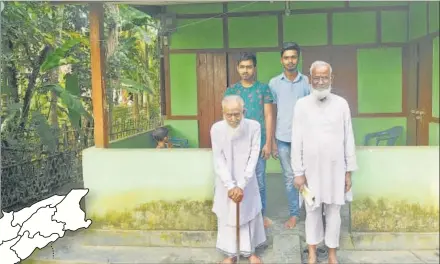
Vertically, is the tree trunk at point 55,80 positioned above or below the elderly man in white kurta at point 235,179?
above

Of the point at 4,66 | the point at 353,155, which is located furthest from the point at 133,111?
the point at 353,155

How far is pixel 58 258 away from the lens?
291cm

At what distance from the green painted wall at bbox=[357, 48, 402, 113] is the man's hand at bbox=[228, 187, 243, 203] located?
981mm

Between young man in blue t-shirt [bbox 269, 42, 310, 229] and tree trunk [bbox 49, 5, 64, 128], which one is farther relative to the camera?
tree trunk [bbox 49, 5, 64, 128]

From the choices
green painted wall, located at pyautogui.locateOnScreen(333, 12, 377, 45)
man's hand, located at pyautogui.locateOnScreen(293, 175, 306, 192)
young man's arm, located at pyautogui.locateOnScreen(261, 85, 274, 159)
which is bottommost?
man's hand, located at pyautogui.locateOnScreen(293, 175, 306, 192)

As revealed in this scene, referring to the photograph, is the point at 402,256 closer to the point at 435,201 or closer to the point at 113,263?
the point at 435,201

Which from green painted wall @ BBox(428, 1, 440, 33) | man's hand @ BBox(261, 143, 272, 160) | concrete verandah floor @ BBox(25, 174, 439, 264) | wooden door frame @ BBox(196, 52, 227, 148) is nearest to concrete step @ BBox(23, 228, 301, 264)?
concrete verandah floor @ BBox(25, 174, 439, 264)

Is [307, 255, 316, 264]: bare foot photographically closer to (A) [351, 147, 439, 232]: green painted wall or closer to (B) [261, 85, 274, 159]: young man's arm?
(A) [351, 147, 439, 232]: green painted wall

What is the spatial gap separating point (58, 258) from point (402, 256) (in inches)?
81.5

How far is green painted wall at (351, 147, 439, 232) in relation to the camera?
253 cm

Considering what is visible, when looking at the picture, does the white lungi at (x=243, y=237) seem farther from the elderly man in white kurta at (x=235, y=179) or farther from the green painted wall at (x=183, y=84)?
the green painted wall at (x=183, y=84)

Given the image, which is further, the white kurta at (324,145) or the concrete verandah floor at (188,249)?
the concrete verandah floor at (188,249)

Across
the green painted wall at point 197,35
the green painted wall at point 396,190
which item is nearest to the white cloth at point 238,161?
the green painted wall at point 396,190

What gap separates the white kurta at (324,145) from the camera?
8.30 feet
